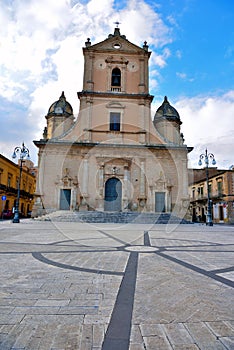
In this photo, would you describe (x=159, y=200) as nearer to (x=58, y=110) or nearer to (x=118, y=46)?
(x=58, y=110)

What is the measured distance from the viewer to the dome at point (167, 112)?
2756cm

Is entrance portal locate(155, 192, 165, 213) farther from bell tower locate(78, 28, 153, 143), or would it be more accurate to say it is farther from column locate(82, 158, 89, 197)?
column locate(82, 158, 89, 197)

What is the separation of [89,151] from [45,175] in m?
4.46

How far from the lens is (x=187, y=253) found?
19.1ft

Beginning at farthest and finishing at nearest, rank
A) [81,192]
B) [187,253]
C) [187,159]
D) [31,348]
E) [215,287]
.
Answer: [187,159] → [81,192] → [187,253] → [215,287] → [31,348]

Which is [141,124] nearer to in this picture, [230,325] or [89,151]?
[89,151]

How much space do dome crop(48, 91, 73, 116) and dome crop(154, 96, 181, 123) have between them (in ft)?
31.2

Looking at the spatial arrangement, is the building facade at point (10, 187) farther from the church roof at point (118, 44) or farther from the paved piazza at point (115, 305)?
the paved piazza at point (115, 305)

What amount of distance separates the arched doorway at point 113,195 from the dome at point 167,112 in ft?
31.1

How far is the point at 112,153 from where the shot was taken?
77.2 feet

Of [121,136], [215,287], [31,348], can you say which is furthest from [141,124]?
[31,348]

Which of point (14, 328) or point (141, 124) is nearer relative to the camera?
point (14, 328)

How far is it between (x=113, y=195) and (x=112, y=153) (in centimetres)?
384

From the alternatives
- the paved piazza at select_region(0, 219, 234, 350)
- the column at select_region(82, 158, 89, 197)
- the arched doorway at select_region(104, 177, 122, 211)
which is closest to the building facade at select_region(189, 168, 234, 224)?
the arched doorway at select_region(104, 177, 122, 211)
